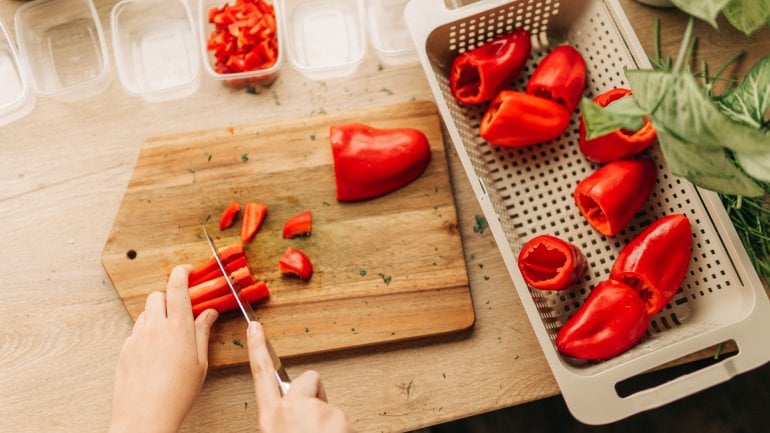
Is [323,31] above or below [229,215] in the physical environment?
above

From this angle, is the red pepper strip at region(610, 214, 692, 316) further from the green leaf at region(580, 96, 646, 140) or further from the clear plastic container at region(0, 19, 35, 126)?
the clear plastic container at region(0, 19, 35, 126)

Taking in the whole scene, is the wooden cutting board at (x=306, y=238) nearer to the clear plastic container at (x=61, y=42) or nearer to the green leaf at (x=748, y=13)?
the clear plastic container at (x=61, y=42)

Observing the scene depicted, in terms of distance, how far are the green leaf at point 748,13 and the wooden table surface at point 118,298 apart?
40 cm

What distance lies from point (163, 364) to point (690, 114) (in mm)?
969

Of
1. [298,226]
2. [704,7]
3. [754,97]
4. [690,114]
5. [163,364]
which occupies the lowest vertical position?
[163,364]

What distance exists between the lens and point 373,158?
123 cm

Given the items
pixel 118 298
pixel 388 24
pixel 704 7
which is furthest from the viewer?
pixel 388 24

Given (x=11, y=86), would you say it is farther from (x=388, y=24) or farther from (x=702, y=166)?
(x=702, y=166)

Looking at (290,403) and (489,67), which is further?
(489,67)

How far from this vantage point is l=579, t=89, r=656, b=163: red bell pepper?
1115 mm

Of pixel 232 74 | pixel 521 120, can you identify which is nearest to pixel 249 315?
pixel 232 74

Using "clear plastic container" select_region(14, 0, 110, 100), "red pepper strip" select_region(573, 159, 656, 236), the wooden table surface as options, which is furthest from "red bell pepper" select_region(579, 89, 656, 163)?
"clear plastic container" select_region(14, 0, 110, 100)

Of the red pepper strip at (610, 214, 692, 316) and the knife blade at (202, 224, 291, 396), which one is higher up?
the red pepper strip at (610, 214, 692, 316)

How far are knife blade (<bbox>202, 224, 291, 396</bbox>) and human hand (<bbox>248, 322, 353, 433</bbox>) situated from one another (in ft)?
0.04
